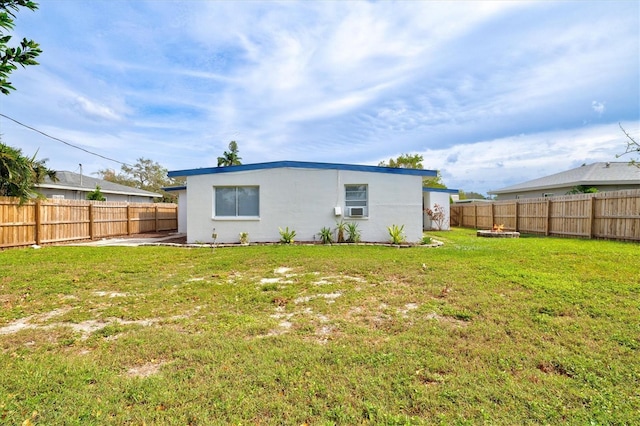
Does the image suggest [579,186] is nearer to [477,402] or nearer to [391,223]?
[391,223]

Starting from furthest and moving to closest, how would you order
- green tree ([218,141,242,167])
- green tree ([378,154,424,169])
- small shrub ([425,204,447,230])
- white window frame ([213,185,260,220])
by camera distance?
green tree ([378,154,424,169]) < green tree ([218,141,242,167]) < small shrub ([425,204,447,230]) < white window frame ([213,185,260,220])

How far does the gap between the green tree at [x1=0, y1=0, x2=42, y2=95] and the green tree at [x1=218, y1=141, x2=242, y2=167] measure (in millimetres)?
22384

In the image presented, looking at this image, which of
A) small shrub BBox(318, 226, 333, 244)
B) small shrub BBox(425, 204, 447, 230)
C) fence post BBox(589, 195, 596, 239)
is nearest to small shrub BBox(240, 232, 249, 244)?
small shrub BBox(318, 226, 333, 244)

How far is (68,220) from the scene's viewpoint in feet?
41.8

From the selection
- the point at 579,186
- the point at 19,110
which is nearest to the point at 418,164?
the point at 579,186

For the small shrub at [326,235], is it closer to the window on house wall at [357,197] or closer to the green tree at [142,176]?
the window on house wall at [357,197]

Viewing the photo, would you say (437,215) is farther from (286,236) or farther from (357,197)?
(286,236)

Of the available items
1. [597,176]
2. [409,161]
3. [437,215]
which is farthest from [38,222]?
[409,161]

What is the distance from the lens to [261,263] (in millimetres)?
7805

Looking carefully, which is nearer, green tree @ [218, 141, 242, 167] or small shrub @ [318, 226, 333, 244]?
small shrub @ [318, 226, 333, 244]

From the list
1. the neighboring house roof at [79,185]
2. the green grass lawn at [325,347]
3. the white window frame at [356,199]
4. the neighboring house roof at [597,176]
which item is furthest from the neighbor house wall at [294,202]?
the neighboring house roof at [597,176]

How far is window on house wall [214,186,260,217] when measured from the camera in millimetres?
11695

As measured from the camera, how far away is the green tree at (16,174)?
34.3 ft

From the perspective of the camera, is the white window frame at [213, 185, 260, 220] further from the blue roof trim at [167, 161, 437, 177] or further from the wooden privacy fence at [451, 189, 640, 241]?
the wooden privacy fence at [451, 189, 640, 241]
